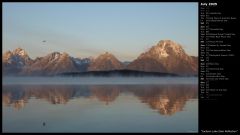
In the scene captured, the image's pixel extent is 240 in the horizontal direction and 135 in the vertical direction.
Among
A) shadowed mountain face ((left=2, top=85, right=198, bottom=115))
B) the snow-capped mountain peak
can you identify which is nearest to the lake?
shadowed mountain face ((left=2, top=85, right=198, bottom=115))

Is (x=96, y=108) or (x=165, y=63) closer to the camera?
(x=96, y=108)

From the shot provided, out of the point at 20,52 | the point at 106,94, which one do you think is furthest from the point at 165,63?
the point at 20,52

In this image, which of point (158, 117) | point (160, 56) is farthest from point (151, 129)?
point (160, 56)

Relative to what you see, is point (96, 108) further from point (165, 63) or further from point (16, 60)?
point (165, 63)

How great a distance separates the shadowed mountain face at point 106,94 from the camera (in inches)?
484

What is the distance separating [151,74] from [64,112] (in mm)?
5796

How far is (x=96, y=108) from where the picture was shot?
1212 centimetres

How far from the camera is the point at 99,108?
1209cm

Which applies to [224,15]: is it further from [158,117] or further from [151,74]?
[151,74]

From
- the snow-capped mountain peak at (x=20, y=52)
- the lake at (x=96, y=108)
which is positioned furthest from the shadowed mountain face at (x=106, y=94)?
the snow-capped mountain peak at (x=20, y=52)

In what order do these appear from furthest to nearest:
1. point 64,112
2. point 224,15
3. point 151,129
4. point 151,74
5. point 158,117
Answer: point 151,74
point 64,112
point 158,117
point 151,129
point 224,15

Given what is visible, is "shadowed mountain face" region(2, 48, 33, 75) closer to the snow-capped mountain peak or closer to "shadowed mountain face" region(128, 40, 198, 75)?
the snow-capped mountain peak

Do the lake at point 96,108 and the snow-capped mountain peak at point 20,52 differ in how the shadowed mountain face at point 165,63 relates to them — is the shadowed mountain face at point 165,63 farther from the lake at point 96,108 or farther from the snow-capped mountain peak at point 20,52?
the snow-capped mountain peak at point 20,52

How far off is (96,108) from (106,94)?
2.78 m
